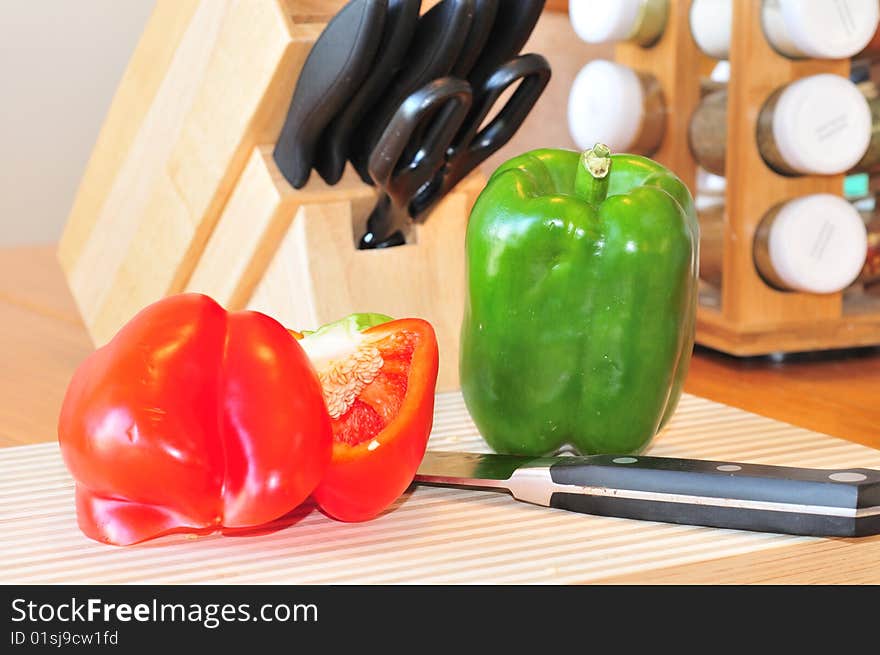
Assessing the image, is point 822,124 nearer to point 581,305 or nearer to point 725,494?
point 581,305

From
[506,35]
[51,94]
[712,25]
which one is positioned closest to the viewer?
[506,35]

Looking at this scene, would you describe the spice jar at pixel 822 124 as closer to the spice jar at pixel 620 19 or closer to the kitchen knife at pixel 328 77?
the spice jar at pixel 620 19

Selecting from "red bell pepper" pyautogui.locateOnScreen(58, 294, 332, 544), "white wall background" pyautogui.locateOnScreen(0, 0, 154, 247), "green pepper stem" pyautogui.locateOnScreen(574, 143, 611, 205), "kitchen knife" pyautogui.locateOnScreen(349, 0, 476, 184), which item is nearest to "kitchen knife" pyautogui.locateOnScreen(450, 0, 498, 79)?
"kitchen knife" pyautogui.locateOnScreen(349, 0, 476, 184)

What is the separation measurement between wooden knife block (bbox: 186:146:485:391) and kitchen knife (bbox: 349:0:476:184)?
69 millimetres

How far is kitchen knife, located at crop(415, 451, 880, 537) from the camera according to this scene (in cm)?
66

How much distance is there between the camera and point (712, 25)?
1.21 m

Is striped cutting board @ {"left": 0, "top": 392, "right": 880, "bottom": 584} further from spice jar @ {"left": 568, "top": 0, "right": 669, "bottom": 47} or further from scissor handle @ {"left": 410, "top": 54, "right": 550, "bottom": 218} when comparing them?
spice jar @ {"left": 568, "top": 0, "right": 669, "bottom": 47}

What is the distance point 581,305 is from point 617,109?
0.48 metres

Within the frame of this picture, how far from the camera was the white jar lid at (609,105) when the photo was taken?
1254 mm

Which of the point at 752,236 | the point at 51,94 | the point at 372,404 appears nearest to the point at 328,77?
the point at 372,404

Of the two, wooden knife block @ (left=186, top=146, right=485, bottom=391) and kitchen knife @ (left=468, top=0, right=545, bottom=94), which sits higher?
kitchen knife @ (left=468, top=0, right=545, bottom=94)

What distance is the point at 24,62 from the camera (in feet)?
6.64

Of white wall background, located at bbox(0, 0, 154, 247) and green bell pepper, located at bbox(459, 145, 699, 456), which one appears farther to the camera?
white wall background, located at bbox(0, 0, 154, 247)
